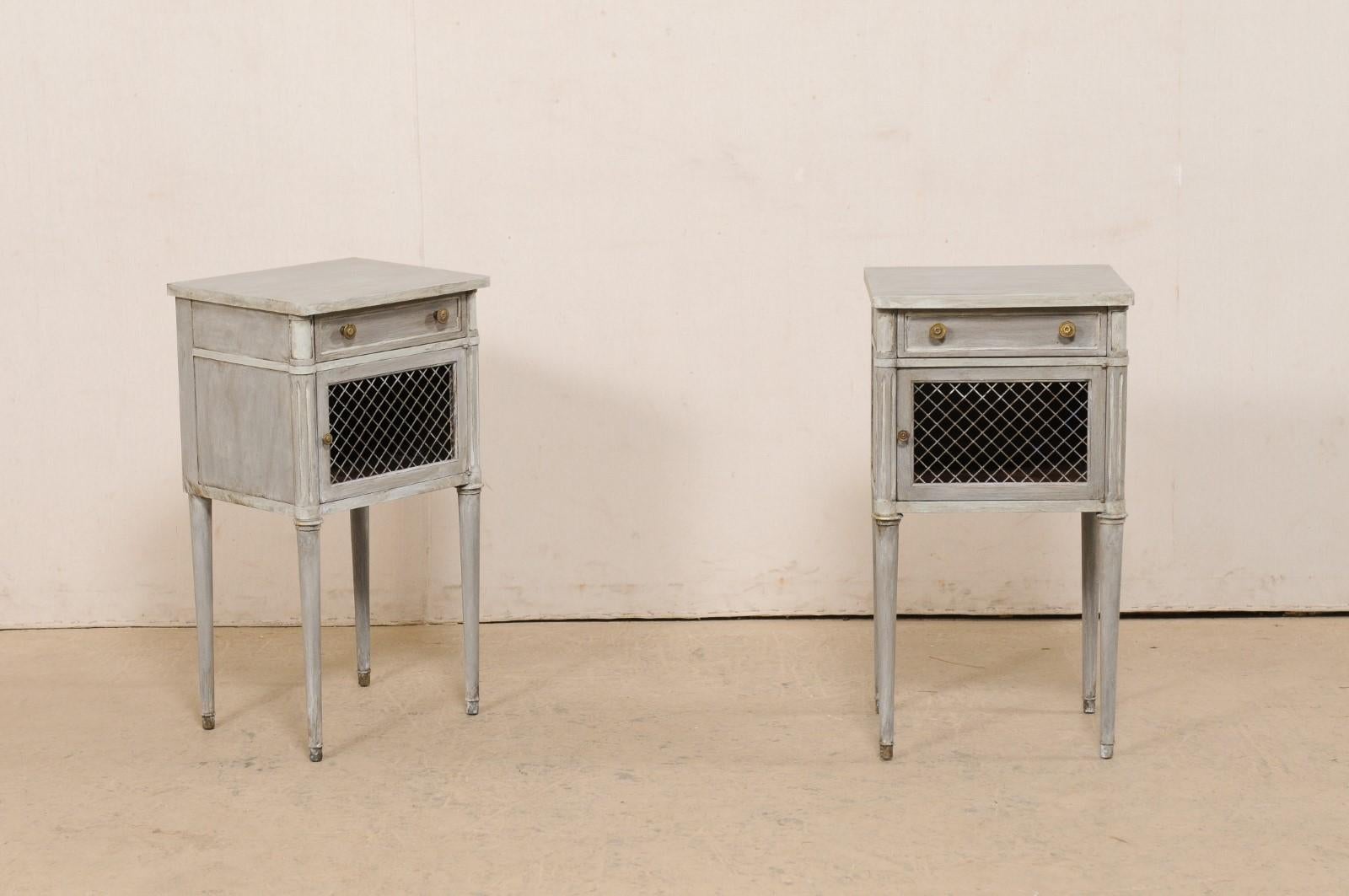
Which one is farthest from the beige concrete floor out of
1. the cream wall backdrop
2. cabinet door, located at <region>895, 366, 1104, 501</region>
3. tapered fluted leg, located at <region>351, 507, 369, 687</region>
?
cabinet door, located at <region>895, 366, 1104, 501</region>

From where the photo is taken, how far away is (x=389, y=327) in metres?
3.74

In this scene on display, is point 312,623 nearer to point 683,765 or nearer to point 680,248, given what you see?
point 683,765

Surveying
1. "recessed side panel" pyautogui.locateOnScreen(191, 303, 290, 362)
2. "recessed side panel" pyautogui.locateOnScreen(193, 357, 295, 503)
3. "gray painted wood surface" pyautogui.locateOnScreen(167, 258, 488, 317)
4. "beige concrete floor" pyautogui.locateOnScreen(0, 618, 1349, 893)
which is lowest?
"beige concrete floor" pyautogui.locateOnScreen(0, 618, 1349, 893)

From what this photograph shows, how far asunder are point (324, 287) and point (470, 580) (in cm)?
78

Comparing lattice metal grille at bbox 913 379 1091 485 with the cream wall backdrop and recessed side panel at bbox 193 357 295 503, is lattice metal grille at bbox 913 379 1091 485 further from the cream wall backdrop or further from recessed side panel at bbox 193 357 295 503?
recessed side panel at bbox 193 357 295 503

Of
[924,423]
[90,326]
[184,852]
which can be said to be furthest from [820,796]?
[90,326]

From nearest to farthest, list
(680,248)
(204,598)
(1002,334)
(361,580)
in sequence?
(1002,334), (204,598), (361,580), (680,248)

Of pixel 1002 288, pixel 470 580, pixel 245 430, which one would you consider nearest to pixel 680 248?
pixel 470 580

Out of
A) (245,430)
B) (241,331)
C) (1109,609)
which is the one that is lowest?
(1109,609)

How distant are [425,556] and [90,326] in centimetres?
109

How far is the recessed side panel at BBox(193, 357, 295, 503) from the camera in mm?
3660

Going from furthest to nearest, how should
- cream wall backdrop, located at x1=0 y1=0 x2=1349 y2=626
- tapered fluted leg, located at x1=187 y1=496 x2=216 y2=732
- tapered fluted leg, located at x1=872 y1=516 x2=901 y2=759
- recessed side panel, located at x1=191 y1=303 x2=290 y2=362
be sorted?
1. cream wall backdrop, located at x1=0 y1=0 x2=1349 y2=626
2. tapered fluted leg, located at x1=187 y1=496 x2=216 y2=732
3. tapered fluted leg, located at x1=872 y1=516 x2=901 y2=759
4. recessed side panel, located at x1=191 y1=303 x2=290 y2=362

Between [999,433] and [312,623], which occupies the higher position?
[999,433]

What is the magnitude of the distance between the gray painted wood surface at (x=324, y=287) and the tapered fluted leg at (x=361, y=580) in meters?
0.65
